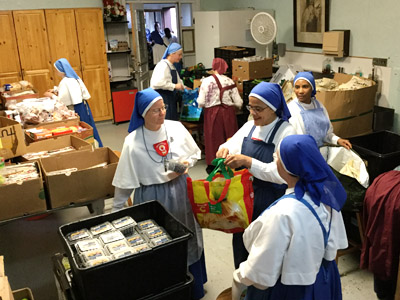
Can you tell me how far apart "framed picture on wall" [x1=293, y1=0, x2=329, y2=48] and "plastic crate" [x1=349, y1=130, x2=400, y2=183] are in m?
2.60

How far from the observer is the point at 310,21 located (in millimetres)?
5996

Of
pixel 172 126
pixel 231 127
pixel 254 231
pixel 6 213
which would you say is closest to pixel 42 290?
pixel 6 213

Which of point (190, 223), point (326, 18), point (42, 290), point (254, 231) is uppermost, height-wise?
point (326, 18)

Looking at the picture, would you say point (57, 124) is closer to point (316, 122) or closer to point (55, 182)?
point (55, 182)

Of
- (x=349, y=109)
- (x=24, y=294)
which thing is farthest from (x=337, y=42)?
(x=24, y=294)

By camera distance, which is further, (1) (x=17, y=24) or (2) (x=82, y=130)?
(1) (x=17, y=24)

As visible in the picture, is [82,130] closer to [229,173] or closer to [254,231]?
[229,173]

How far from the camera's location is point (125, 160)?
8.16ft

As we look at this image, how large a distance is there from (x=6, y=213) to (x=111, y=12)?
571 cm

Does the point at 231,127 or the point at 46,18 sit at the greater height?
the point at 46,18

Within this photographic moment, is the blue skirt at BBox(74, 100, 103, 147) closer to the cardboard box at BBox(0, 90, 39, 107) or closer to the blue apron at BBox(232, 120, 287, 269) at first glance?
the cardboard box at BBox(0, 90, 39, 107)

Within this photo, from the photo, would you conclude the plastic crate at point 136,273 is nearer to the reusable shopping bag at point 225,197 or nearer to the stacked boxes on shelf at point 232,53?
the reusable shopping bag at point 225,197

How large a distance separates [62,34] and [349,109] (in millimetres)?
5242

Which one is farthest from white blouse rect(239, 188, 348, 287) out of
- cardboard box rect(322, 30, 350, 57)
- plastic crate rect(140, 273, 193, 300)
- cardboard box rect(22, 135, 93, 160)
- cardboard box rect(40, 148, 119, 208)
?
cardboard box rect(322, 30, 350, 57)
